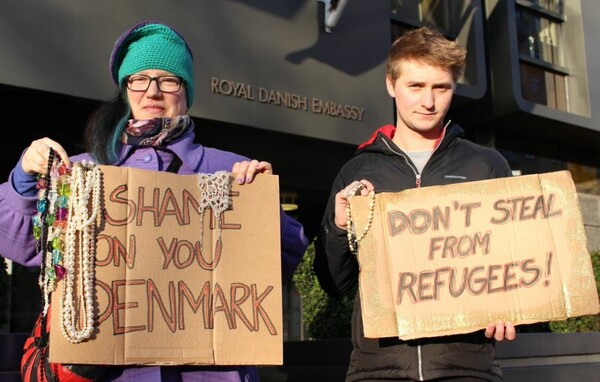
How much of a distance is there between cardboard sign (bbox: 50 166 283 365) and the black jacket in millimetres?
367

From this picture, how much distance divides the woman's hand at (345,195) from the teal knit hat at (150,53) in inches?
25.2

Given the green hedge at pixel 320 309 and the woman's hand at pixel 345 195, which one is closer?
the woman's hand at pixel 345 195

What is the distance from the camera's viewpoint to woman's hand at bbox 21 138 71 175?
6.52 feet

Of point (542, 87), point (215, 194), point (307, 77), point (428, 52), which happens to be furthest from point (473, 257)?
point (542, 87)

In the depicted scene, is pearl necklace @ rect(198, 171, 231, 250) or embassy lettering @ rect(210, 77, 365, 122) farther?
embassy lettering @ rect(210, 77, 365, 122)

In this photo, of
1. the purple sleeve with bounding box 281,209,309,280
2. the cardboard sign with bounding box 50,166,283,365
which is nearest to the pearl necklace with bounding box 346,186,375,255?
the purple sleeve with bounding box 281,209,309,280

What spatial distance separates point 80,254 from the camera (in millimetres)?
1966

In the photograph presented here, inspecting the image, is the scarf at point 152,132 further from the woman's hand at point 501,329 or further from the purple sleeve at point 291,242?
the woman's hand at point 501,329

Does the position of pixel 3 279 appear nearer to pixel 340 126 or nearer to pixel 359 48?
pixel 340 126

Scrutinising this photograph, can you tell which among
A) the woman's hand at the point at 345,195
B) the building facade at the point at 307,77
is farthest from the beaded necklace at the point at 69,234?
the building facade at the point at 307,77

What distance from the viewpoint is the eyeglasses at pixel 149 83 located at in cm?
229

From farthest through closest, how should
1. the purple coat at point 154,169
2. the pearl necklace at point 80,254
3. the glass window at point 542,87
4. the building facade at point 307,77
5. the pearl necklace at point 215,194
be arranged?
the glass window at point 542,87, the building facade at point 307,77, the pearl necklace at point 215,194, the purple coat at point 154,169, the pearl necklace at point 80,254

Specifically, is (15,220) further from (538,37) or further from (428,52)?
(538,37)

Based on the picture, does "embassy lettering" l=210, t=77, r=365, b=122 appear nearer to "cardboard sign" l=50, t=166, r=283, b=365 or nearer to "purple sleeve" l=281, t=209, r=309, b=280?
"purple sleeve" l=281, t=209, r=309, b=280
